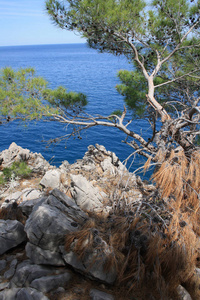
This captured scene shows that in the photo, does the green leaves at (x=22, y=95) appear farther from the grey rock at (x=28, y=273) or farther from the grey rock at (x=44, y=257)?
the grey rock at (x=28, y=273)

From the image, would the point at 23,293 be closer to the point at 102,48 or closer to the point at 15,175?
the point at 15,175

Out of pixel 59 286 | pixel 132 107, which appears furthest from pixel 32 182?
pixel 59 286

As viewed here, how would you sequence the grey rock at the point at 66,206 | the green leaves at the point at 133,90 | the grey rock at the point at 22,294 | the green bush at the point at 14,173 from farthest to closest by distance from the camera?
1. the green bush at the point at 14,173
2. the green leaves at the point at 133,90
3. the grey rock at the point at 66,206
4. the grey rock at the point at 22,294

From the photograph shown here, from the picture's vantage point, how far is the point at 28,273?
11.7 feet

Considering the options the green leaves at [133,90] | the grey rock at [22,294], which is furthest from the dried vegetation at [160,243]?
the green leaves at [133,90]

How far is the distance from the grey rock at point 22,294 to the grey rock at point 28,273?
0.20m

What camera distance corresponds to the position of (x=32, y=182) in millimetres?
8906

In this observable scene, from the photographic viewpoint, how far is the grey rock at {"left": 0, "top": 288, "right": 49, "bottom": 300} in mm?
3146


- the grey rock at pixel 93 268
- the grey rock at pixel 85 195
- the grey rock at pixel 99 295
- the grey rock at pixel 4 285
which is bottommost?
the grey rock at pixel 85 195

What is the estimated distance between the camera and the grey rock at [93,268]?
3.49 metres

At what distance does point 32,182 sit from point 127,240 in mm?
5976

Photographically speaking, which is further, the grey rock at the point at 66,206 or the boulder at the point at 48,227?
the grey rock at the point at 66,206

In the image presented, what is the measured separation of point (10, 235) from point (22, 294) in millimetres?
1523

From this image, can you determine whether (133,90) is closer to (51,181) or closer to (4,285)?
(51,181)
